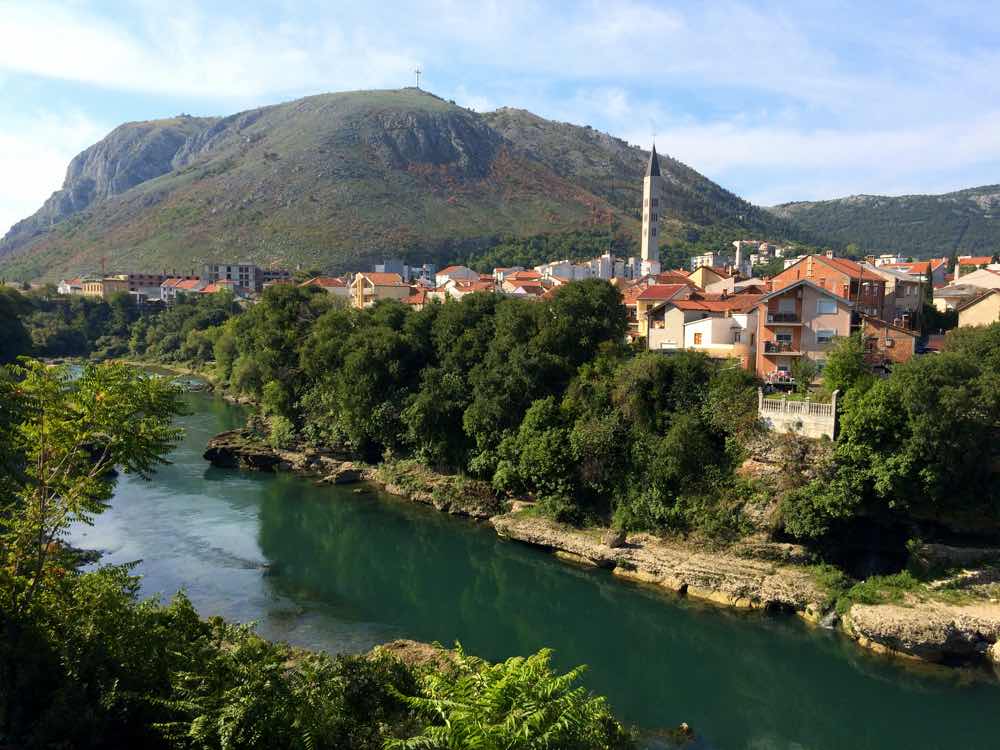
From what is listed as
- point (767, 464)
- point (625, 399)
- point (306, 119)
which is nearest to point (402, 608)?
point (625, 399)

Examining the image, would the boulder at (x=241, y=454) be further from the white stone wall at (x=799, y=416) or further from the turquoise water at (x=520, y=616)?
the white stone wall at (x=799, y=416)

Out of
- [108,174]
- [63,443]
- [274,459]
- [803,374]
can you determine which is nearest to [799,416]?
[803,374]

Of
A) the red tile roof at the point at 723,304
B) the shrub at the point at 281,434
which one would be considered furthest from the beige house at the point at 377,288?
the red tile roof at the point at 723,304

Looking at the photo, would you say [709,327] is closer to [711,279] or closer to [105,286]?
[711,279]

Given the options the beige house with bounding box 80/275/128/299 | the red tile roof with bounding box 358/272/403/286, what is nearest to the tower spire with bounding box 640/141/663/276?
the red tile roof with bounding box 358/272/403/286

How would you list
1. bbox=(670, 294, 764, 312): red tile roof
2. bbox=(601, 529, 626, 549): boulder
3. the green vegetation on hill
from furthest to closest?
bbox=(670, 294, 764, 312): red tile roof, bbox=(601, 529, 626, 549): boulder, the green vegetation on hill

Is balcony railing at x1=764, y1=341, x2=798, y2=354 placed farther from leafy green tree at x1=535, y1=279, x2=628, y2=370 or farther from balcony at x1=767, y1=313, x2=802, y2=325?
leafy green tree at x1=535, y1=279, x2=628, y2=370
